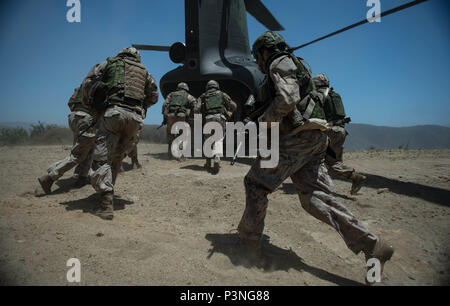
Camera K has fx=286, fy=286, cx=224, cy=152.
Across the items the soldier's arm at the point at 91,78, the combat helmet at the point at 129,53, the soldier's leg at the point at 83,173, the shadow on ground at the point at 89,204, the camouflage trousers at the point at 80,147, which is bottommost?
the shadow on ground at the point at 89,204

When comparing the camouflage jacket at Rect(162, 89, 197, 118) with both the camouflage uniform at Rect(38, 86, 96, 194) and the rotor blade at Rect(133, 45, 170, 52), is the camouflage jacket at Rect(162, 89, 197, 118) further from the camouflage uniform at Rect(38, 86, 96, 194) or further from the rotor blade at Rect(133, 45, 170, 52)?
the camouflage uniform at Rect(38, 86, 96, 194)

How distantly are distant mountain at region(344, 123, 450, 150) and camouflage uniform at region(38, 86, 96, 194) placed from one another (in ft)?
80.6

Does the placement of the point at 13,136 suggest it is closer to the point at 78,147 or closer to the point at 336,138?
the point at 78,147

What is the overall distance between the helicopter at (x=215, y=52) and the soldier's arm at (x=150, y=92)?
14.6 feet

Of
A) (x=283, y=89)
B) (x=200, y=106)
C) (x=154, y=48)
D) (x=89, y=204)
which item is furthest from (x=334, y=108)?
(x=154, y=48)

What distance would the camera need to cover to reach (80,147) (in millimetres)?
4188

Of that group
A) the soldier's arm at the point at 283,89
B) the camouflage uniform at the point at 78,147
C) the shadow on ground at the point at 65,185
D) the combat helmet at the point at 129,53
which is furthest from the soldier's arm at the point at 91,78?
the soldier's arm at the point at 283,89

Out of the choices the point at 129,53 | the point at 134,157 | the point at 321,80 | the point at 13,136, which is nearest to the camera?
the point at 129,53

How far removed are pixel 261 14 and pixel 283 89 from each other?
12.3 metres

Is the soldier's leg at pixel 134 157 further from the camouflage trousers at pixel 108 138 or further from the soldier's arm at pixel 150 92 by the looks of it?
the camouflage trousers at pixel 108 138

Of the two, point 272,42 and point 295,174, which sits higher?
point 272,42

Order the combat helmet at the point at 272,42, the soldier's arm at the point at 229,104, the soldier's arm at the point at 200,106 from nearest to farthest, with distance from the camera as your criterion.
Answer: the combat helmet at the point at 272,42, the soldier's arm at the point at 229,104, the soldier's arm at the point at 200,106

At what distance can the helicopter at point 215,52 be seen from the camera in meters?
8.27
